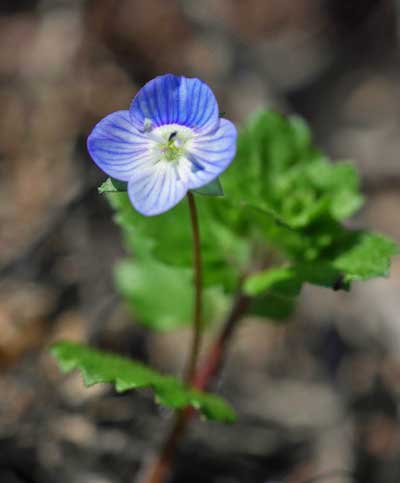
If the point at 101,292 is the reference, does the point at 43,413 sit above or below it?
below

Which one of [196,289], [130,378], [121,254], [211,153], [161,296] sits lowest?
[130,378]

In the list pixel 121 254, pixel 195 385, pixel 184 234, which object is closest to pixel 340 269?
pixel 184 234

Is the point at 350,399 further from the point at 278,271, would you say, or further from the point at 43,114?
the point at 43,114

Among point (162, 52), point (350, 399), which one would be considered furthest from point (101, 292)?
point (162, 52)

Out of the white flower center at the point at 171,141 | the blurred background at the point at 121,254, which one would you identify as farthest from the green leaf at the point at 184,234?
the blurred background at the point at 121,254

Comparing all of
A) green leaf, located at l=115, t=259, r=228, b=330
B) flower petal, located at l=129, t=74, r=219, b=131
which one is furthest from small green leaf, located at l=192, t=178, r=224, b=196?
green leaf, located at l=115, t=259, r=228, b=330

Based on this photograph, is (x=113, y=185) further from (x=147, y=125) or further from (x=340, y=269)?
(x=340, y=269)
